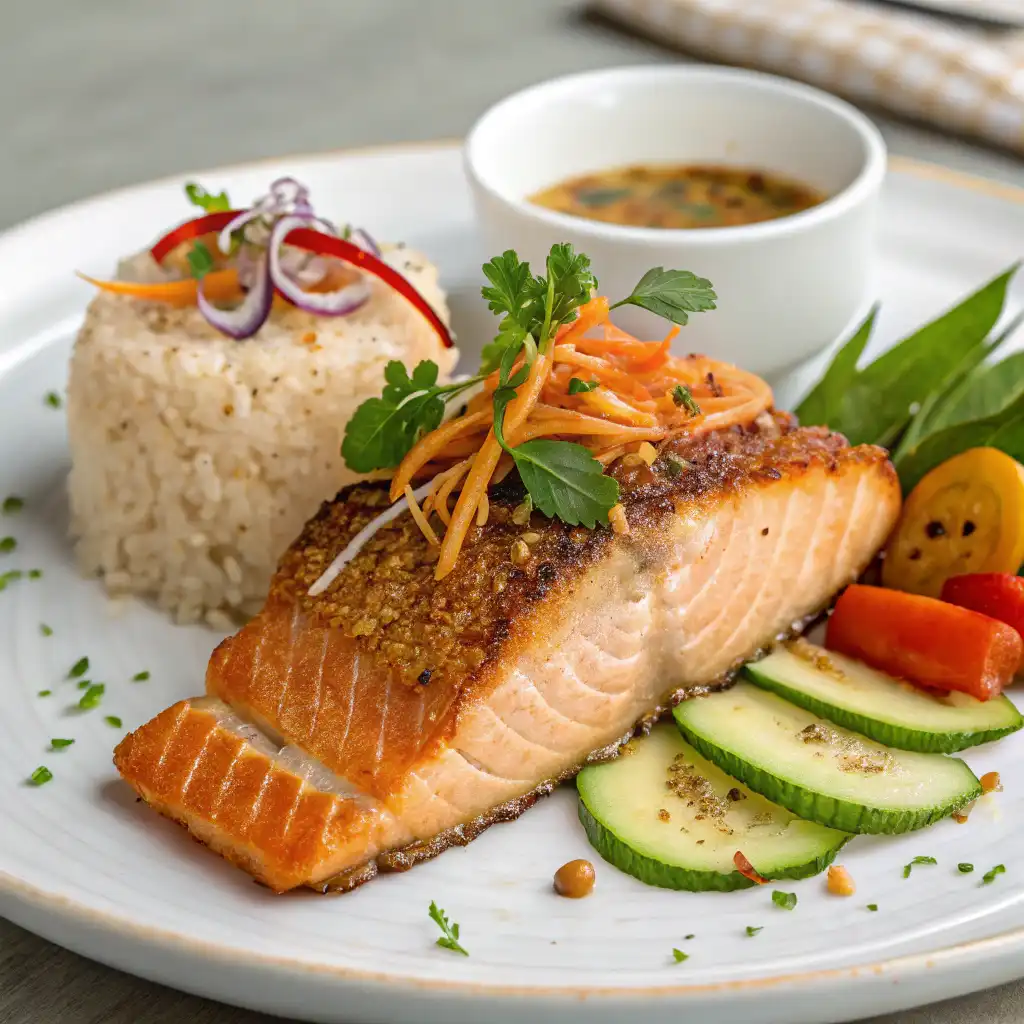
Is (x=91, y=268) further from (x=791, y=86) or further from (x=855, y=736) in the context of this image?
(x=855, y=736)

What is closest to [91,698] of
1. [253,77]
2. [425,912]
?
[425,912]

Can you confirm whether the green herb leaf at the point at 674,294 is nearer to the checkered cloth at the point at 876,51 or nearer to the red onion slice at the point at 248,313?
the red onion slice at the point at 248,313

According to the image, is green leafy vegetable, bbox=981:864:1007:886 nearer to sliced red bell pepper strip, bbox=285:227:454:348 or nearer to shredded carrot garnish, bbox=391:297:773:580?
shredded carrot garnish, bbox=391:297:773:580

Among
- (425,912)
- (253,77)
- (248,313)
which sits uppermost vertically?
(248,313)

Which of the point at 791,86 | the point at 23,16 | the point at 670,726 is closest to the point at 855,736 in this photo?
the point at 670,726

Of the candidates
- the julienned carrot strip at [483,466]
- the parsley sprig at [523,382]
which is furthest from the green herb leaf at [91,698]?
the julienned carrot strip at [483,466]

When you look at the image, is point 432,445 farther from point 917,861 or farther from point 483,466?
point 917,861
